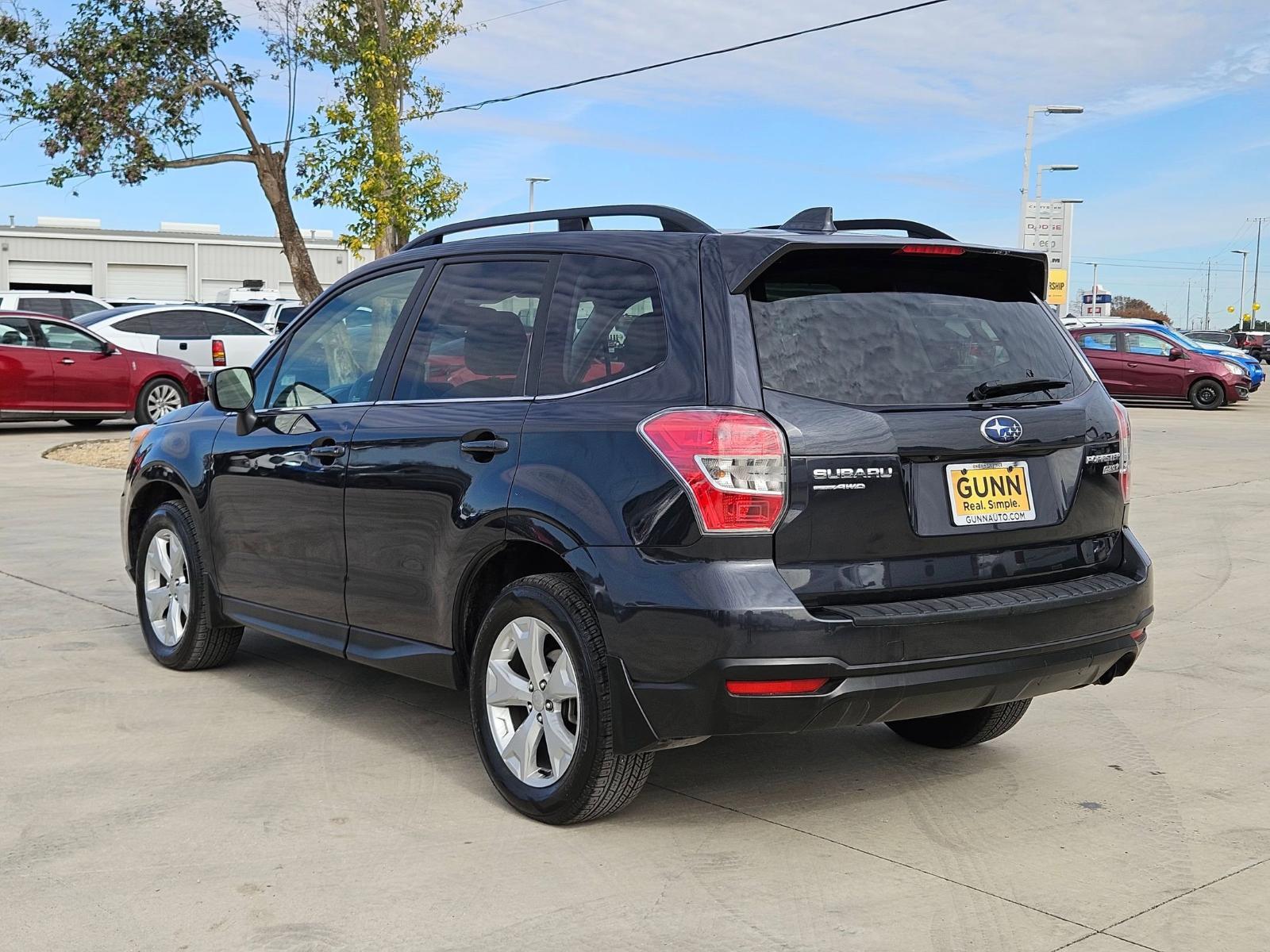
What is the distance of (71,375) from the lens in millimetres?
19500

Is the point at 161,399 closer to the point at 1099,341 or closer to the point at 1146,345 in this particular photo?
the point at 1099,341

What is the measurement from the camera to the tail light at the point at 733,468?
397cm

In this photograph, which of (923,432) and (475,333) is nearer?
(923,432)

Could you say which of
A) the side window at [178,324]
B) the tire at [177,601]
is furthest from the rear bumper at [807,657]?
the side window at [178,324]

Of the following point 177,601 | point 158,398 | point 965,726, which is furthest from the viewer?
point 158,398

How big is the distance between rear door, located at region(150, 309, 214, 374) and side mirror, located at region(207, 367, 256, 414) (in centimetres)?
1777

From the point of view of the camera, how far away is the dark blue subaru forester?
4000mm

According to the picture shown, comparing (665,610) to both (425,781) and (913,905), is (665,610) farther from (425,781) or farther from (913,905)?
(425,781)

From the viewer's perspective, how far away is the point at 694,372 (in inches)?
163

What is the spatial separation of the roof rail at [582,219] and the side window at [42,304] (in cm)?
2504

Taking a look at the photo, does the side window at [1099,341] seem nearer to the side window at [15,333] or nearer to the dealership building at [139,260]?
the side window at [15,333]

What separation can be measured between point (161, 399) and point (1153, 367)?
1917cm

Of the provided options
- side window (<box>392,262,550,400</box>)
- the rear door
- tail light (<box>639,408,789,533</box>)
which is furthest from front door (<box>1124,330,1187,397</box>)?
tail light (<box>639,408,789,533</box>)

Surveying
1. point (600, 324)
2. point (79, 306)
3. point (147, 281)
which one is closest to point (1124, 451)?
point (600, 324)
